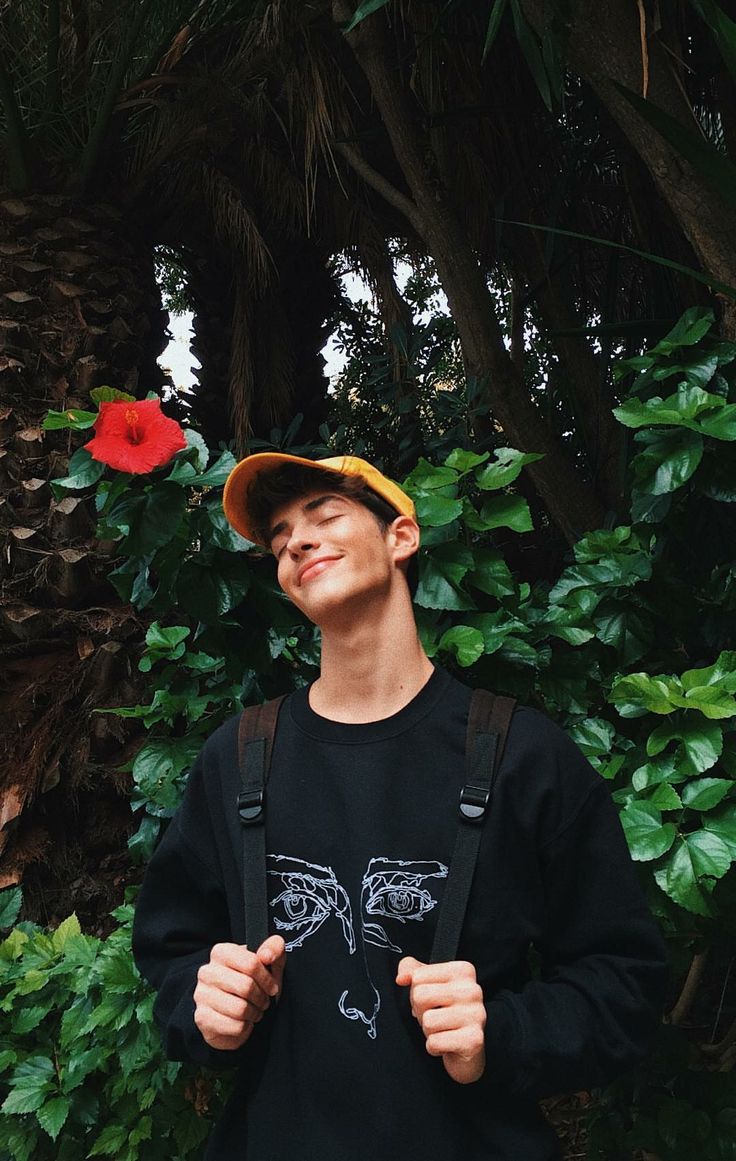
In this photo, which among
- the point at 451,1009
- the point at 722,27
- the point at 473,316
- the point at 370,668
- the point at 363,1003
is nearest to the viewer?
the point at 451,1009

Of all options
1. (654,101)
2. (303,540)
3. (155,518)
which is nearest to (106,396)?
(155,518)

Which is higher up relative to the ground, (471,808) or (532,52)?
(532,52)

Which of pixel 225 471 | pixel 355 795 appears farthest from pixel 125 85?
pixel 355 795

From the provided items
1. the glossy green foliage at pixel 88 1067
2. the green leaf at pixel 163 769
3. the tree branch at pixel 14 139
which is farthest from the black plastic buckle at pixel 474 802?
the tree branch at pixel 14 139

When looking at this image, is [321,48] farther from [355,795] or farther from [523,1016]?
[523,1016]

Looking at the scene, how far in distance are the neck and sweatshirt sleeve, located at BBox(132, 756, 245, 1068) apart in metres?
0.22

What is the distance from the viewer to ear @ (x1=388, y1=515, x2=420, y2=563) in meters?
1.34

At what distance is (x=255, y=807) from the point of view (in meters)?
1.21

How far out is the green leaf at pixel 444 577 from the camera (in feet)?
5.19

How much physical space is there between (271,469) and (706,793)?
721 mm

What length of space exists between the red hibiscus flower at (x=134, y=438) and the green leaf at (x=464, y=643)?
0.49m

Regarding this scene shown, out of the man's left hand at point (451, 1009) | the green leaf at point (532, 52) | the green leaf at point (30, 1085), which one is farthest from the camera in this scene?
the green leaf at point (532, 52)

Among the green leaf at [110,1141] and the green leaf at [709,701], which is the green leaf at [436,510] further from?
the green leaf at [110,1141]

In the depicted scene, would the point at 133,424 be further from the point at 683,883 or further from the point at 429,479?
the point at 683,883
